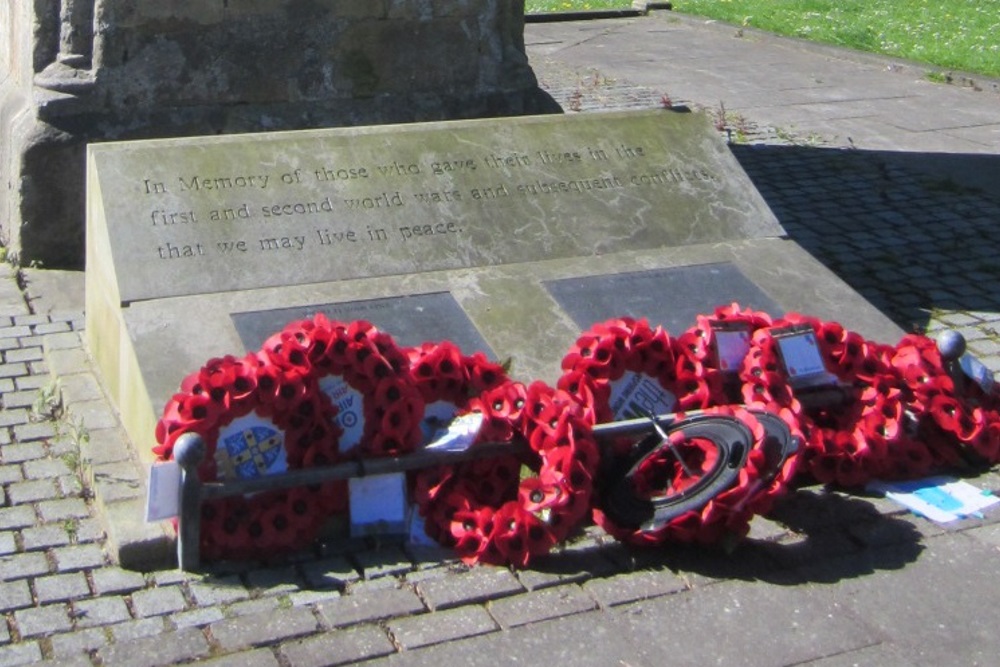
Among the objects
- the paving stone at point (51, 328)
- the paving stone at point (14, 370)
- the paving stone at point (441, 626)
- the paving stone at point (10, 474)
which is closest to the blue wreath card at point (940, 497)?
the paving stone at point (441, 626)

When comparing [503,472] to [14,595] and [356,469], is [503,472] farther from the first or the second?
[14,595]

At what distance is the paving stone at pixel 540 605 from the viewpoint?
13.0 ft

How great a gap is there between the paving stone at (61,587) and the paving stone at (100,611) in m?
0.05

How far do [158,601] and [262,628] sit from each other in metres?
0.34

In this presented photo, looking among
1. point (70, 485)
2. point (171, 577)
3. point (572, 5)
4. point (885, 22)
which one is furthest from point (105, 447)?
point (572, 5)

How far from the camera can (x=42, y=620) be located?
3.90 meters

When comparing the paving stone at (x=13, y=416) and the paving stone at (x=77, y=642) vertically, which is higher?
the paving stone at (x=77, y=642)

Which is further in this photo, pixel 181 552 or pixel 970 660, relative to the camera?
pixel 181 552

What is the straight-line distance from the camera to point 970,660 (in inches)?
150

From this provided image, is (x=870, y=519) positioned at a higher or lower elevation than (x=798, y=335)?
lower

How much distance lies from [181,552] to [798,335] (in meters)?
2.01

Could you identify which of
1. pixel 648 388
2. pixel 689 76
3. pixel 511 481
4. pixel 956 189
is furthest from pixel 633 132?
pixel 689 76

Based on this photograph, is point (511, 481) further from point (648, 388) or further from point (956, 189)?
point (956, 189)

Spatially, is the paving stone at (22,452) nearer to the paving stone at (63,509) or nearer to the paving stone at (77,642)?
the paving stone at (63,509)
